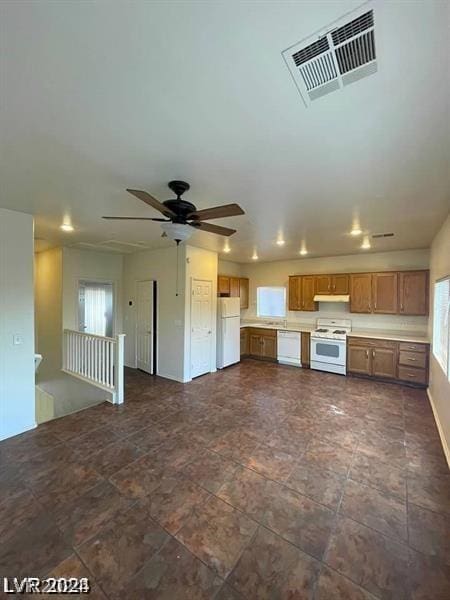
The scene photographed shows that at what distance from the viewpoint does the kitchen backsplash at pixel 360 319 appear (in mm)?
5672

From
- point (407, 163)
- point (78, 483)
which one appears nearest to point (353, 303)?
point (407, 163)

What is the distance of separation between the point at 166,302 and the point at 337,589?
4689 mm

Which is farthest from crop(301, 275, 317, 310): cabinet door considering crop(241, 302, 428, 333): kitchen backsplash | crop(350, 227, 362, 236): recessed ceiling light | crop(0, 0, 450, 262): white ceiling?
crop(0, 0, 450, 262): white ceiling

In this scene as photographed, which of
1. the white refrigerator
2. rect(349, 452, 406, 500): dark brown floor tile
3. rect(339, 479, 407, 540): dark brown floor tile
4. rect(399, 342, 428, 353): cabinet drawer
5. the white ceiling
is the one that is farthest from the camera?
the white refrigerator

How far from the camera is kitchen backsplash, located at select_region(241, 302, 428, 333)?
5.67 m

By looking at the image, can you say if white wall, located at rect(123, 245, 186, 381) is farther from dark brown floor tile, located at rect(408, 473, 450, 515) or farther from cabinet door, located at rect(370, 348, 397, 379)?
cabinet door, located at rect(370, 348, 397, 379)

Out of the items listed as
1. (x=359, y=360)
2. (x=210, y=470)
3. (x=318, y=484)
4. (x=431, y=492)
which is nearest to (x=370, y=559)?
(x=318, y=484)

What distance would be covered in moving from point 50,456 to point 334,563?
2.80m

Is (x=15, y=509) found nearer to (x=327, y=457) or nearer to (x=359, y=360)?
(x=327, y=457)

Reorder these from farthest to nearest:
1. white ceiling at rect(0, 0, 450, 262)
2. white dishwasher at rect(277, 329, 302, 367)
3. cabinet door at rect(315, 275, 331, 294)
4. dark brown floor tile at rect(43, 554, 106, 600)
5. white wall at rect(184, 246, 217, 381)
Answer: white dishwasher at rect(277, 329, 302, 367)
cabinet door at rect(315, 275, 331, 294)
white wall at rect(184, 246, 217, 381)
dark brown floor tile at rect(43, 554, 106, 600)
white ceiling at rect(0, 0, 450, 262)

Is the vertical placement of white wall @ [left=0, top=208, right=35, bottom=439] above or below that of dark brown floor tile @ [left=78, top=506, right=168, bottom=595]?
above

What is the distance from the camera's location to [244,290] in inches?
309

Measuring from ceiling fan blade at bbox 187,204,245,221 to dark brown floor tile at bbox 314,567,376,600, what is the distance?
254 cm

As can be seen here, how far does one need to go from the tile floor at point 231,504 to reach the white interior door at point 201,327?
67.2 inches
